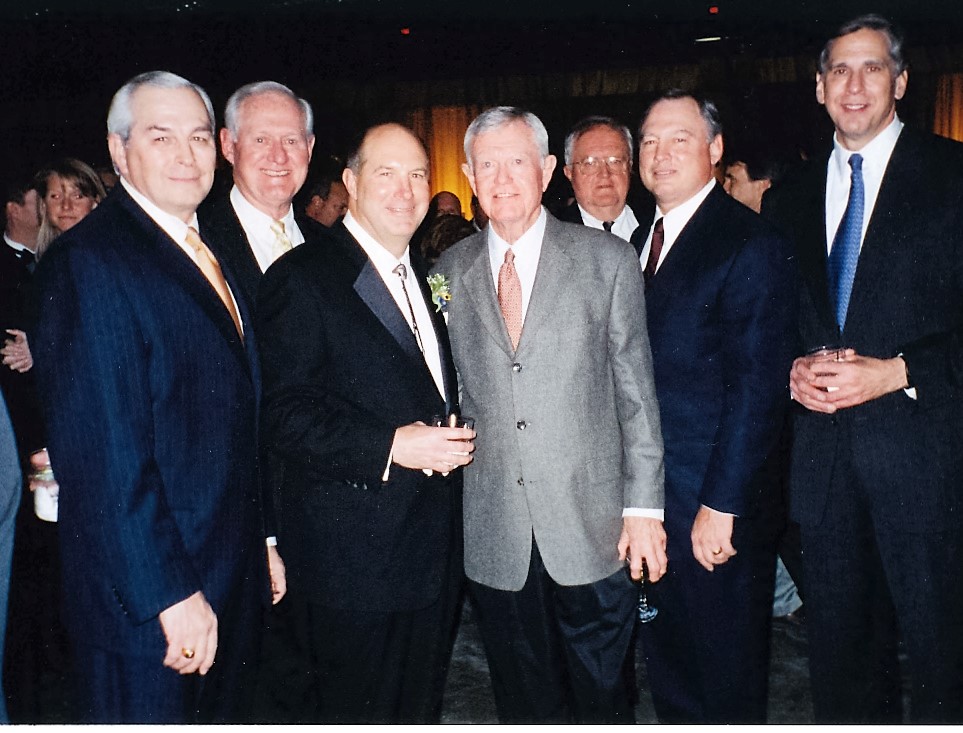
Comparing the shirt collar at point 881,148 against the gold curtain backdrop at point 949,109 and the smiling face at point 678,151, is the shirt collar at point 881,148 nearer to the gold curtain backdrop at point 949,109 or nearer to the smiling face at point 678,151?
the smiling face at point 678,151

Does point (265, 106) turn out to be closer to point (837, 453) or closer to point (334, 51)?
point (837, 453)

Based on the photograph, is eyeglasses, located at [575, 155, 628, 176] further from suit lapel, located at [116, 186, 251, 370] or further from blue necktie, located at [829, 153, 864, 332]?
suit lapel, located at [116, 186, 251, 370]

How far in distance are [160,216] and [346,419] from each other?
716mm

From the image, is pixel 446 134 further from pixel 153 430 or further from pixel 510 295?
pixel 153 430

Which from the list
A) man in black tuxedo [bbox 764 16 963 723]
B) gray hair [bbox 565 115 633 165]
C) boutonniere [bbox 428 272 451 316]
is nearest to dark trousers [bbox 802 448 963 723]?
man in black tuxedo [bbox 764 16 963 723]

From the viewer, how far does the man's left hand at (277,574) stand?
8.09ft

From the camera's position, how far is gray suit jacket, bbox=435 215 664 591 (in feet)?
7.84

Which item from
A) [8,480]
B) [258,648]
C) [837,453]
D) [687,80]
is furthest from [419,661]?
[687,80]

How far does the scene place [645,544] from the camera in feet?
8.00

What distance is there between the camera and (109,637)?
1.84 meters

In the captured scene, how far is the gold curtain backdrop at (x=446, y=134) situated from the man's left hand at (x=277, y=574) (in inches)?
456

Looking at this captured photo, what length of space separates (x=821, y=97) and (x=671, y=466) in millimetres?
1365

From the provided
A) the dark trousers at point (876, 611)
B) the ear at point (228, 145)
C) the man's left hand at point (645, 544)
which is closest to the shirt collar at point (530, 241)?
the man's left hand at point (645, 544)

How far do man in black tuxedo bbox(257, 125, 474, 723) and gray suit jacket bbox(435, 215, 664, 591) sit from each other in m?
0.14
